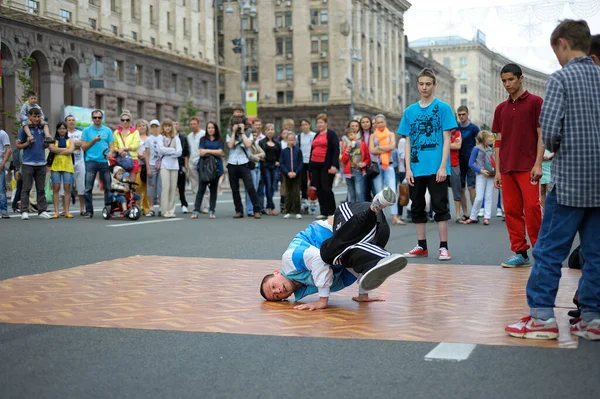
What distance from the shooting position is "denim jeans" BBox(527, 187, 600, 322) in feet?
17.7

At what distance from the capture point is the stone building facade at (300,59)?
90688mm

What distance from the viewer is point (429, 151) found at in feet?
33.5

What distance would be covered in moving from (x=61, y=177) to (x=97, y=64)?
92.2ft

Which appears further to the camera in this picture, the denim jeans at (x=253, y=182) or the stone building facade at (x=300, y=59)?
the stone building facade at (x=300, y=59)

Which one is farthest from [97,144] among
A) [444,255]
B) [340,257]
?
[340,257]

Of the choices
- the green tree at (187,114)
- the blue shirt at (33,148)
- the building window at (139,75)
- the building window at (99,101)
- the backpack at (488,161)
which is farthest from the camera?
the green tree at (187,114)

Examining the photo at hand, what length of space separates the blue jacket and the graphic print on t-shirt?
900 cm

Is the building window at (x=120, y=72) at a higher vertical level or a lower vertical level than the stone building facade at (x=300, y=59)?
lower

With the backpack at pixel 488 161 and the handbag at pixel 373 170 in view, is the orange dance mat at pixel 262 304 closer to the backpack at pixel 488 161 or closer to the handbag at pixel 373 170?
the backpack at pixel 488 161

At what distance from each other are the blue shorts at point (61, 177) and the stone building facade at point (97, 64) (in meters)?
25.2

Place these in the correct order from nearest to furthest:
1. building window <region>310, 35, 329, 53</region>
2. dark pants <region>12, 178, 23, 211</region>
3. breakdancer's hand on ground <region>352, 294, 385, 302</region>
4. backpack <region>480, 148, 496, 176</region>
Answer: breakdancer's hand on ground <region>352, 294, 385, 302</region>, backpack <region>480, 148, 496, 176</region>, dark pants <region>12, 178, 23, 211</region>, building window <region>310, 35, 329, 53</region>

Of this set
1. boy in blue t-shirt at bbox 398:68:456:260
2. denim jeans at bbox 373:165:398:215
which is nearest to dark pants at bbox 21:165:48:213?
denim jeans at bbox 373:165:398:215

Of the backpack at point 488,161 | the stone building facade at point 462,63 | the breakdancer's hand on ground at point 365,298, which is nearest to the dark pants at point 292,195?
the backpack at point 488,161

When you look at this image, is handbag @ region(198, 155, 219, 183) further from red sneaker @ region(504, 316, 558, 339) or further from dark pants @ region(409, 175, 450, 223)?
red sneaker @ region(504, 316, 558, 339)
